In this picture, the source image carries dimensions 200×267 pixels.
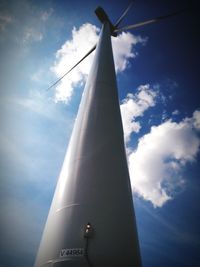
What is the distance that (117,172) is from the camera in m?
4.16

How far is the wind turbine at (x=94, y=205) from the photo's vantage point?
9.89 ft

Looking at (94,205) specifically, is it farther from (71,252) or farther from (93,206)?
(71,252)

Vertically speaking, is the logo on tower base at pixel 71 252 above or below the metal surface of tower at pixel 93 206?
below

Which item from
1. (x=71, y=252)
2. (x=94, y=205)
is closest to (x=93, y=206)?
(x=94, y=205)

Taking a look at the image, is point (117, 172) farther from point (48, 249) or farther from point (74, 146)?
point (48, 249)

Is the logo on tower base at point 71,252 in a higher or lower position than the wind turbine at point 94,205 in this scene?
lower

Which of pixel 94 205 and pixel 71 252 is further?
pixel 94 205

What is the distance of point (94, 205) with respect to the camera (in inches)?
137

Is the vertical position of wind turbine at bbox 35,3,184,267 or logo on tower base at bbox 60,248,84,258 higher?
wind turbine at bbox 35,3,184,267

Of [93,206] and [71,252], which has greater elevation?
[93,206]

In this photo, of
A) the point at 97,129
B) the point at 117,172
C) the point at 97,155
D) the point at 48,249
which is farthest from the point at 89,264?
the point at 97,129

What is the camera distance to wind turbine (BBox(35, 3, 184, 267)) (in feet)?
9.89

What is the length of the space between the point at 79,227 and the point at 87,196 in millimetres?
591

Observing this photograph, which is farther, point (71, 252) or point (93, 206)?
point (93, 206)
